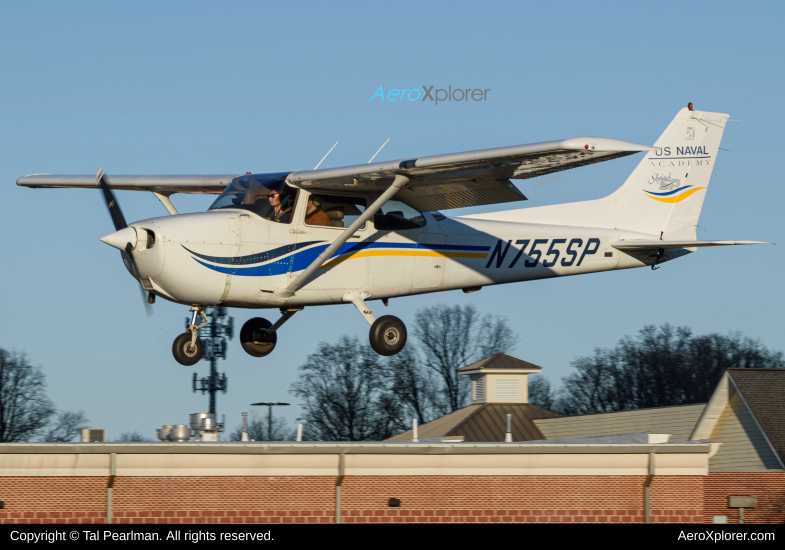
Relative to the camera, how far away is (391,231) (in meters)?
16.2

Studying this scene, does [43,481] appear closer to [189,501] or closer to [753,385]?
[189,501]

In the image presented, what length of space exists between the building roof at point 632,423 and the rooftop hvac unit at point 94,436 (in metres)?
12.7

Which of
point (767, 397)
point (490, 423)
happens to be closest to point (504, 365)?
point (490, 423)

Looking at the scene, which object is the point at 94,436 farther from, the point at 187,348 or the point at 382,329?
the point at 382,329

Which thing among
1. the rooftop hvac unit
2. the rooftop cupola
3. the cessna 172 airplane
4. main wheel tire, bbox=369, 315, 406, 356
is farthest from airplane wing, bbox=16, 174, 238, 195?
the rooftop cupola

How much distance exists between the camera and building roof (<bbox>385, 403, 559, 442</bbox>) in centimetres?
2731

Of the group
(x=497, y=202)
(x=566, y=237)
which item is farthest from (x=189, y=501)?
(x=566, y=237)

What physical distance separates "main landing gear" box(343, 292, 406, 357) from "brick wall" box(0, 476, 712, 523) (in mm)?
2005

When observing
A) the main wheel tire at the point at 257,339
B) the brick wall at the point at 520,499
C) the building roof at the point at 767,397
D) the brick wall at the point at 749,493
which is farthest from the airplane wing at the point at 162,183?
the building roof at the point at 767,397

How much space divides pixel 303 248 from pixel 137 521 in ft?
14.1

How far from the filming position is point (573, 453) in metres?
15.3

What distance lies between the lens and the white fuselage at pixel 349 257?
46.6 feet

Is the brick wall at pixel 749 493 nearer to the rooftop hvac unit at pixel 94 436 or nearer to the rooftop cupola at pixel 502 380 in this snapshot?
the rooftop hvac unit at pixel 94 436

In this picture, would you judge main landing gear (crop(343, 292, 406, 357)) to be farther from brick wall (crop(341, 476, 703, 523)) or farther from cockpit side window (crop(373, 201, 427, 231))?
brick wall (crop(341, 476, 703, 523))
